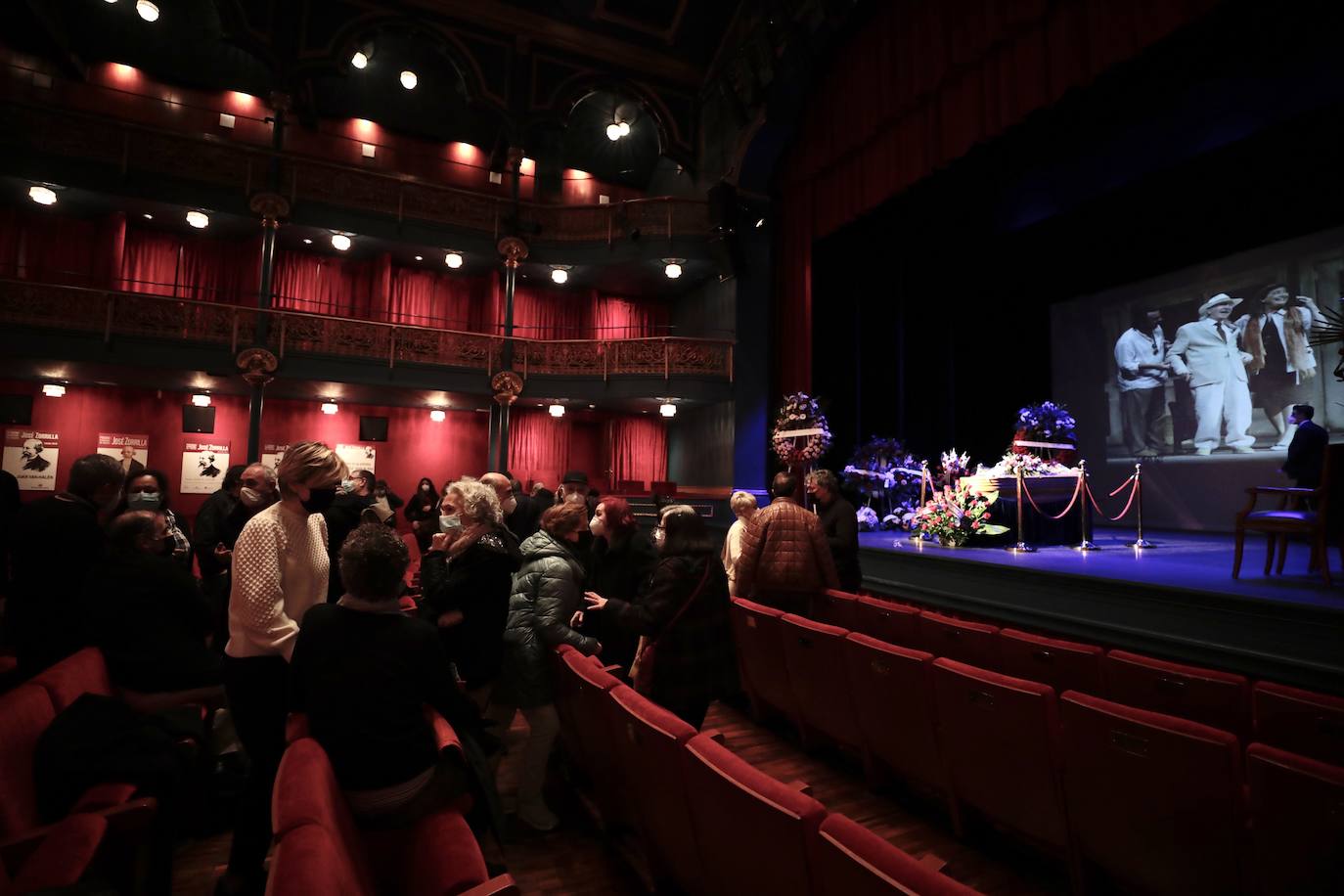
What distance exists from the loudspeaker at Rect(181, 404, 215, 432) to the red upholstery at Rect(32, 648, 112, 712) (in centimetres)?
1079

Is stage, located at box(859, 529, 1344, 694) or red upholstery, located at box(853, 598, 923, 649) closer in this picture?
stage, located at box(859, 529, 1344, 694)

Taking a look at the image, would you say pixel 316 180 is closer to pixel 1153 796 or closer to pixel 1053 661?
pixel 1053 661

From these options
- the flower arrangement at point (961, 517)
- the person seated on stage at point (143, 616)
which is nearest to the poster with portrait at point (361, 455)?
the flower arrangement at point (961, 517)

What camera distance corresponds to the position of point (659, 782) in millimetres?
1739

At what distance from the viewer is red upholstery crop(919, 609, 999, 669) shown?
2.96 m

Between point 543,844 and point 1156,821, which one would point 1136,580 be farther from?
point 543,844

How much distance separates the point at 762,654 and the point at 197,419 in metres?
11.8

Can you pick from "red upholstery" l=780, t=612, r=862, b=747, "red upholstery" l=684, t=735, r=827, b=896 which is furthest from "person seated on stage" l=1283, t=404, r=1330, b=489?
"red upholstery" l=684, t=735, r=827, b=896

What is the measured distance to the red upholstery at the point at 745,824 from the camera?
1227 millimetres

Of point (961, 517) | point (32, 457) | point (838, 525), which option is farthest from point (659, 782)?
point (32, 457)

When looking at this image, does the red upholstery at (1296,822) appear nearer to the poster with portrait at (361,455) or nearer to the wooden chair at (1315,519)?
the wooden chair at (1315,519)

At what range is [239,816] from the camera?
187cm

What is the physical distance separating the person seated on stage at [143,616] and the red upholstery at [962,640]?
10.6ft

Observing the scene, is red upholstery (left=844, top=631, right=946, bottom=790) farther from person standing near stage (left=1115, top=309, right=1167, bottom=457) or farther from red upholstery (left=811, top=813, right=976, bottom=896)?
person standing near stage (left=1115, top=309, right=1167, bottom=457)
